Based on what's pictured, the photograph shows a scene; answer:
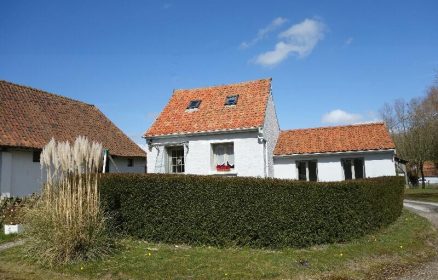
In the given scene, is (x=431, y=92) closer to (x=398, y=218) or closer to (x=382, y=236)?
(x=398, y=218)

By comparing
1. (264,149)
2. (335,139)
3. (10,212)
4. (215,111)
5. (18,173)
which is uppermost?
(215,111)

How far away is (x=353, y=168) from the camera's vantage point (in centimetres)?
2023

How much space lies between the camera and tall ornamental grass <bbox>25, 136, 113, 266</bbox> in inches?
330

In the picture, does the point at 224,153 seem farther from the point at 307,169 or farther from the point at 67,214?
the point at 67,214

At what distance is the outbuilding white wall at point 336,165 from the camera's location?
63.7 feet

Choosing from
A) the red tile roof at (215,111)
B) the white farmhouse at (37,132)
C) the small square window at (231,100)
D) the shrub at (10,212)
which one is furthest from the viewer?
the small square window at (231,100)

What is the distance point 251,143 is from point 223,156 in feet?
6.14

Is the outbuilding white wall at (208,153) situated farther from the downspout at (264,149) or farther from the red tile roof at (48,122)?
the red tile roof at (48,122)

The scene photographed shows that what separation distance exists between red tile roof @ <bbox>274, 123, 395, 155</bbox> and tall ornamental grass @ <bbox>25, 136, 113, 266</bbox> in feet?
46.3

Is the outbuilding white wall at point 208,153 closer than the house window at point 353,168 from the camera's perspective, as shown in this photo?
Yes

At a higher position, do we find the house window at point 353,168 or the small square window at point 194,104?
the small square window at point 194,104

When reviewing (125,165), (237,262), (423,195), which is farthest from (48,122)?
(423,195)

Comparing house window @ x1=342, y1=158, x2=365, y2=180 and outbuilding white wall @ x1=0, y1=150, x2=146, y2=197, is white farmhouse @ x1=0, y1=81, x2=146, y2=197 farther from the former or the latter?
house window @ x1=342, y1=158, x2=365, y2=180

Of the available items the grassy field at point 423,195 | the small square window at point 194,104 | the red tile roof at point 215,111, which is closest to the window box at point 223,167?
the red tile roof at point 215,111
